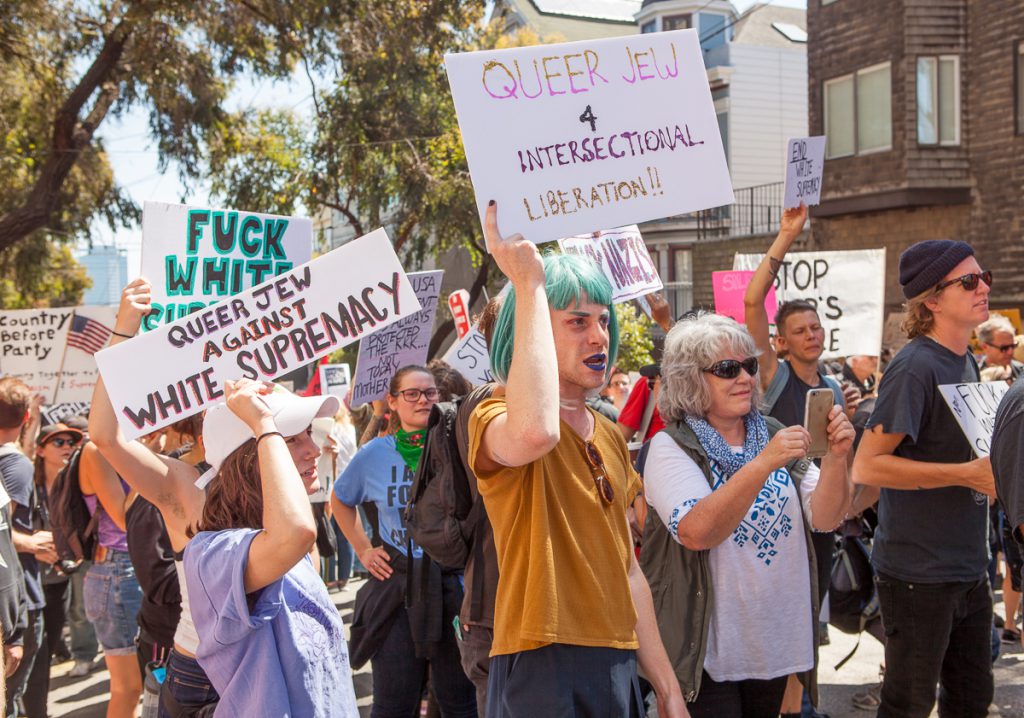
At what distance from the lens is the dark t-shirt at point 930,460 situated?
4.02 meters

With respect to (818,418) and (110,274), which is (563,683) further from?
(110,274)

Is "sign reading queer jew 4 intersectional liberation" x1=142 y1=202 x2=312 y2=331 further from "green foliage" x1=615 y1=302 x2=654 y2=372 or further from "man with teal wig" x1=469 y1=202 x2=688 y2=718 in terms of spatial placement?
"green foliage" x1=615 y1=302 x2=654 y2=372

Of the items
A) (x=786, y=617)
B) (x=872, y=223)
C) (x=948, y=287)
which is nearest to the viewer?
(x=786, y=617)

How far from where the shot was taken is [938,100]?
19531 mm

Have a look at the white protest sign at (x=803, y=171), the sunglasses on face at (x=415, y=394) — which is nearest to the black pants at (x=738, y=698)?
the sunglasses on face at (x=415, y=394)

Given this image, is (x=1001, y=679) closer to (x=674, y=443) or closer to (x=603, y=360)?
(x=674, y=443)

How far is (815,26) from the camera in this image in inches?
854

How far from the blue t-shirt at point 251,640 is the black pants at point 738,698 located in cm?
129

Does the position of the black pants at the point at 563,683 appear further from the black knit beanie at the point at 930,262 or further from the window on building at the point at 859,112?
the window on building at the point at 859,112

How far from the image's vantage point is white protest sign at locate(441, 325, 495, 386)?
21.0 ft

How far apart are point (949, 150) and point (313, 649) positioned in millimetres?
19087

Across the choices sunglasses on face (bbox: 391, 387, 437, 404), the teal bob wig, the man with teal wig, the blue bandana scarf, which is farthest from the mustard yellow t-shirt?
sunglasses on face (bbox: 391, 387, 437, 404)

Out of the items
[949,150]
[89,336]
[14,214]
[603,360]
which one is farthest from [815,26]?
[603,360]

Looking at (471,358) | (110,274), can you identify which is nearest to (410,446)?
(471,358)
